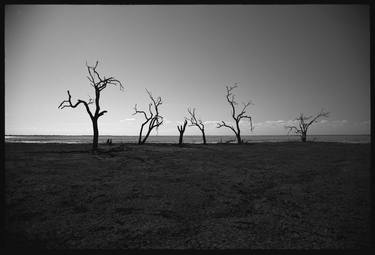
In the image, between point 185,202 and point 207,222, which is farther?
point 185,202

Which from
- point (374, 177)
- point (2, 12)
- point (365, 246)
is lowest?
point (365, 246)

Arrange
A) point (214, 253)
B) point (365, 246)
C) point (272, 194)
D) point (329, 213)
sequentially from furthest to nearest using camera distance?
point (272, 194) < point (329, 213) < point (365, 246) < point (214, 253)

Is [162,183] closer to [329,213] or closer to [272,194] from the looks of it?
[272,194]

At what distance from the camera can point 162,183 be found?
7.77 m

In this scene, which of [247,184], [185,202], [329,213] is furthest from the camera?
[247,184]

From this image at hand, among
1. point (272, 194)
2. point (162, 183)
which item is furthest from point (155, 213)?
point (272, 194)

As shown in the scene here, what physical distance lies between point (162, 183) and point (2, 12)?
6.38 m

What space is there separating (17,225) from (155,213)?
2.89 m

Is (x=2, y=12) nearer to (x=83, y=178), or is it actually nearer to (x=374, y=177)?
(x=374, y=177)

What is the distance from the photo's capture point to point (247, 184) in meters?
7.75

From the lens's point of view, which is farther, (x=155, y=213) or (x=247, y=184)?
(x=247, y=184)

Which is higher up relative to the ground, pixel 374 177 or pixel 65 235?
pixel 374 177
